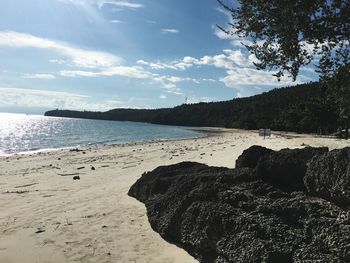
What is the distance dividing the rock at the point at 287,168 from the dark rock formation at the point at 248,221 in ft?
0.13

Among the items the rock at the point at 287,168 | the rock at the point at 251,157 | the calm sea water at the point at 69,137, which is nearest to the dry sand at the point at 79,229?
the rock at the point at 287,168

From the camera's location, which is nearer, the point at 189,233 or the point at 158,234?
the point at 189,233

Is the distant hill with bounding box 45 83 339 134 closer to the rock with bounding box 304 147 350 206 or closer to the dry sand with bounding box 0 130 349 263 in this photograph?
the dry sand with bounding box 0 130 349 263

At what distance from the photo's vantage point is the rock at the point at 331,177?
528 cm

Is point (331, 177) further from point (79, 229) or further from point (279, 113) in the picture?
point (279, 113)

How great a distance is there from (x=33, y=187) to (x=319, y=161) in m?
11.7

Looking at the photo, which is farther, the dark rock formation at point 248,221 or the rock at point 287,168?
the rock at point 287,168

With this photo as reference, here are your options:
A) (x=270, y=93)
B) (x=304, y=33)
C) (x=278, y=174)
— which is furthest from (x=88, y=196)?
(x=270, y=93)

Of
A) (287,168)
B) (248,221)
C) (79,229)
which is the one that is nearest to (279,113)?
(79,229)

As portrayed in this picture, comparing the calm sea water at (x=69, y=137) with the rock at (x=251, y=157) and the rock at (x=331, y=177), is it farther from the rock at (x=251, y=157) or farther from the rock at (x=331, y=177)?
the rock at (x=331, y=177)

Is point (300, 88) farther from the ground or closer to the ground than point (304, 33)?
farther from the ground

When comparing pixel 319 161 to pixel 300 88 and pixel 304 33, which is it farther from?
pixel 300 88

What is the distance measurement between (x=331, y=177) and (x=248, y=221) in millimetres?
1337

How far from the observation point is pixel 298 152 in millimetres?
7023
